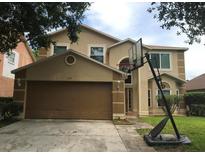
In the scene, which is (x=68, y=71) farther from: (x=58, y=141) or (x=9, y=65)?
(x=9, y=65)

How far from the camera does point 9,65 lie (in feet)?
65.4

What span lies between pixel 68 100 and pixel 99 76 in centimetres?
269

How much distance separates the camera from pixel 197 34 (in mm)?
9492

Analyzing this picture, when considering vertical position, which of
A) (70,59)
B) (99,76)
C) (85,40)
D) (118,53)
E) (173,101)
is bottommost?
(173,101)

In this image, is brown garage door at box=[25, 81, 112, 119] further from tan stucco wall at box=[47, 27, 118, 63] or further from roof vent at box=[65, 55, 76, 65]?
tan stucco wall at box=[47, 27, 118, 63]

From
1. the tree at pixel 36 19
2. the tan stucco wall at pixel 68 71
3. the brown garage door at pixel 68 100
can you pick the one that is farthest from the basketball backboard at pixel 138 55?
the brown garage door at pixel 68 100

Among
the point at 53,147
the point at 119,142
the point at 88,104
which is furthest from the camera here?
the point at 88,104

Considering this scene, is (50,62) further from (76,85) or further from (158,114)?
(158,114)

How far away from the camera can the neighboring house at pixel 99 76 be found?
48.3 feet

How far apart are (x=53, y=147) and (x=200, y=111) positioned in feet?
55.5

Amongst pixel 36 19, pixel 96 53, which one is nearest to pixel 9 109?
pixel 36 19

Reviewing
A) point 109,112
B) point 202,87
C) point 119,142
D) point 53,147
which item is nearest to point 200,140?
point 119,142

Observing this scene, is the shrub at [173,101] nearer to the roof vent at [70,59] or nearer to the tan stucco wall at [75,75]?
the tan stucco wall at [75,75]

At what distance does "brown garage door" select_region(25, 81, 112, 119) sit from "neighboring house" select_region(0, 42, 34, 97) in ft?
15.3
